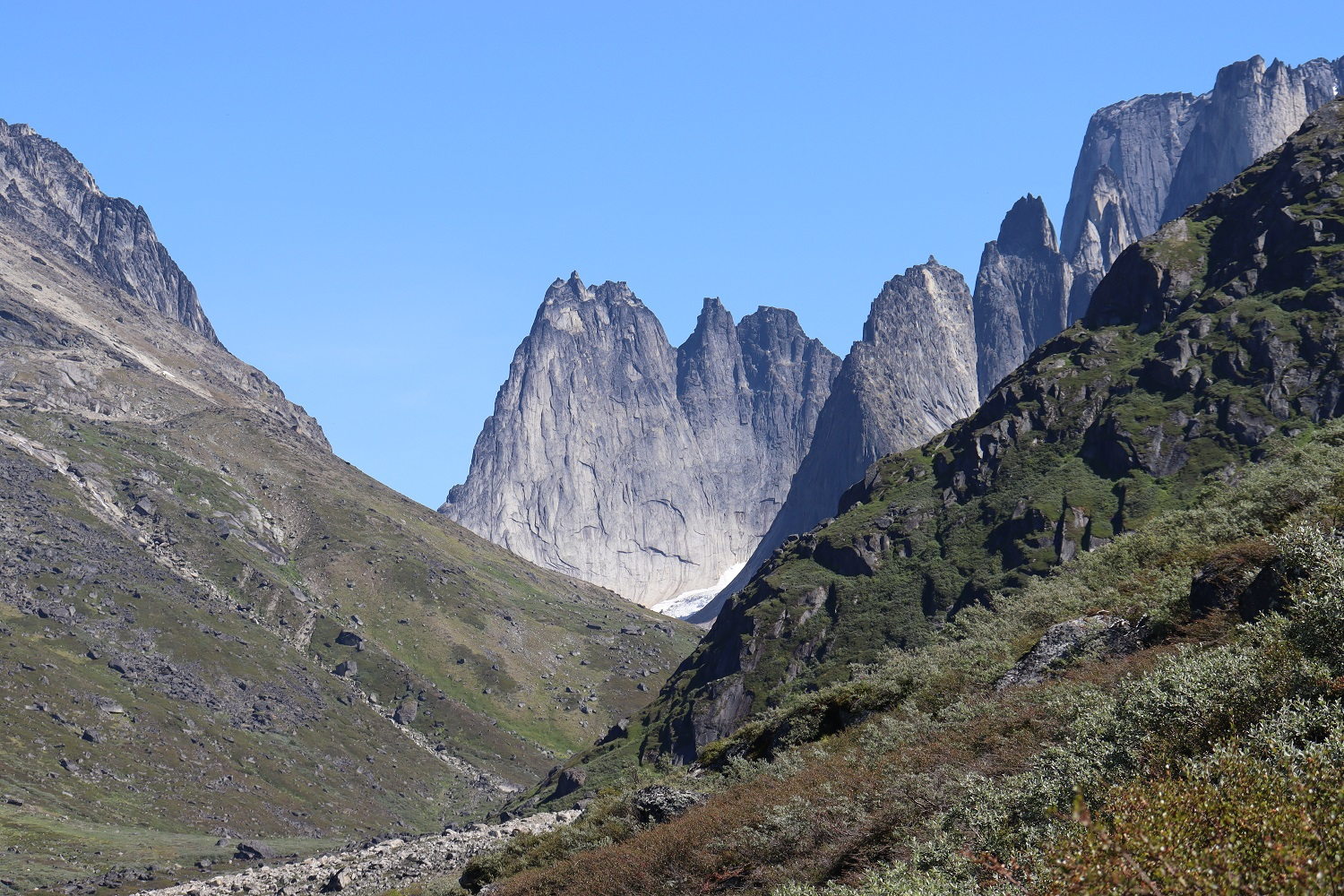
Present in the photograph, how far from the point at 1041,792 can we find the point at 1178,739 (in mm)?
3384

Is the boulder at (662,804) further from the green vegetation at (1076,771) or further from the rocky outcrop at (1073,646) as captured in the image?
the rocky outcrop at (1073,646)

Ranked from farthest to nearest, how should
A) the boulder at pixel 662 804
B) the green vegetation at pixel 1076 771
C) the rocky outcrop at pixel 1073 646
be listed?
the boulder at pixel 662 804 → the rocky outcrop at pixel 1073 646 → the green vegetation at pixel 1076 771

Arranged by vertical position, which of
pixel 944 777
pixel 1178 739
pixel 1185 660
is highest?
pixel 1185 660

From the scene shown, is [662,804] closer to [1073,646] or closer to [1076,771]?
[1073,646]

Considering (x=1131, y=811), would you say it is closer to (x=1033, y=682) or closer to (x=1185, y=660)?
(x=1185, y=660)

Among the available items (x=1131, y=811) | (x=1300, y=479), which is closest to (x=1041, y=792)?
(x=1131, y=811)

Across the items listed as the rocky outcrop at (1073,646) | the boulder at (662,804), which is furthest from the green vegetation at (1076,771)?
the boulder at (662,804)

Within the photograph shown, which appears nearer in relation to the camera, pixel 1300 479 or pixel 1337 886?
pixel 1337 886

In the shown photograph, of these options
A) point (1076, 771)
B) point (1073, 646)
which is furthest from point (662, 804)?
point (1076, 771)

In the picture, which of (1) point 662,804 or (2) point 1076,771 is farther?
(1) point 662,804

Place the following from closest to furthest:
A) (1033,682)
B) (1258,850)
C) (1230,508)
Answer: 1. (1258,850)
2. (1033,682)
3. (1230,508)

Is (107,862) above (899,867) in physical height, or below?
below

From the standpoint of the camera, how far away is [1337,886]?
1369 centimetres

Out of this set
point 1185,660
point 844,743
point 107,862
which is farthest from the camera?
point 107,862
